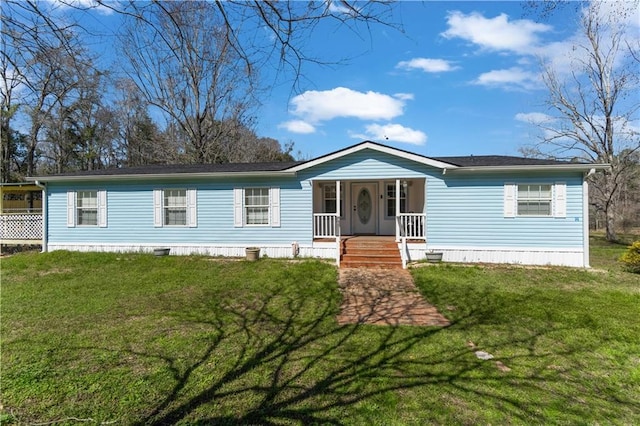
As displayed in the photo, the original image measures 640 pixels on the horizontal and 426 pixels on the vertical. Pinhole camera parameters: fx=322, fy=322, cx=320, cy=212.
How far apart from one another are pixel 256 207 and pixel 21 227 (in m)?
10.0

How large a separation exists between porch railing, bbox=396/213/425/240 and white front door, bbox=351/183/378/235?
155cm

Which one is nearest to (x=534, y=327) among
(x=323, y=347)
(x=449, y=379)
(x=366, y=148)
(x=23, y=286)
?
(x=449, y=379)

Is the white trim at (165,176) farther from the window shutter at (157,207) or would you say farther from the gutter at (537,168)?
the gutter at (537,168)

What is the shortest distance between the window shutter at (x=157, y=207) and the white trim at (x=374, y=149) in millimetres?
4911

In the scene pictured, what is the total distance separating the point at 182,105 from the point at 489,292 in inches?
840

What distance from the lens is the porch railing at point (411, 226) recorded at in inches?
418

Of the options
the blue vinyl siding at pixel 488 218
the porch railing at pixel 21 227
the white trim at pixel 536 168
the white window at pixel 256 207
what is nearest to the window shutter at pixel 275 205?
the white window at pixel 256 207

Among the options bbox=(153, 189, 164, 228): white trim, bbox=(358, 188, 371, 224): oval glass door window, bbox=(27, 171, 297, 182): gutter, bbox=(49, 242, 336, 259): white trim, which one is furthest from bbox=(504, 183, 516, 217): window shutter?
bbox=(153, 189, 164, 228): white trim

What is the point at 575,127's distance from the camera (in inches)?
750

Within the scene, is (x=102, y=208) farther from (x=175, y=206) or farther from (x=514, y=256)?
(x=514, y=256)

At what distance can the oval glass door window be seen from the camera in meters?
12.5

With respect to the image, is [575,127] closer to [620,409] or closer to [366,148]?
[366,148]

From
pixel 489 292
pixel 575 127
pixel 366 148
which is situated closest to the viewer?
pixel 489 292

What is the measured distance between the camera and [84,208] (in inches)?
475
